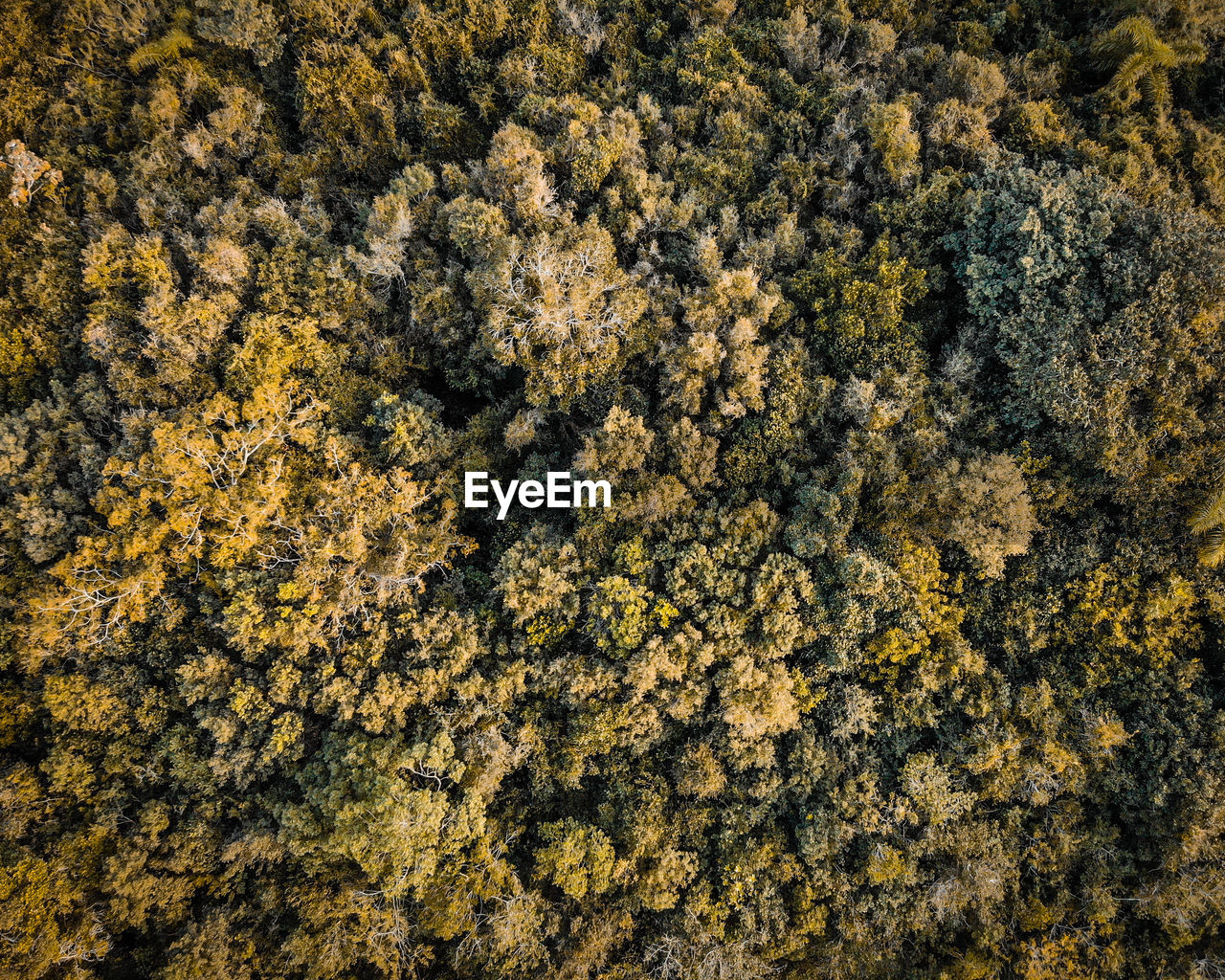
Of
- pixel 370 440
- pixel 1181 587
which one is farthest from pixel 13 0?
pixel 1181 587

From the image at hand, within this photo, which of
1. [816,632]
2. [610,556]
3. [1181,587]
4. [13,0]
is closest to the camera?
[1181,587]

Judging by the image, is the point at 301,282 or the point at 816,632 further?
the point at 301,282

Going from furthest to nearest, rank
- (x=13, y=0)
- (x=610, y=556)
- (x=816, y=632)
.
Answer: (x=13, y=0) → (x=610, y=556) → (x=816, y=632)

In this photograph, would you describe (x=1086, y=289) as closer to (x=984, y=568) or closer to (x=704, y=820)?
(x=984, y=568)

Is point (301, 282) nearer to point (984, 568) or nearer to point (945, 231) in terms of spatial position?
point (945, 231)

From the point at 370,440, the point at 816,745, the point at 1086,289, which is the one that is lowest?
the point at 816,745

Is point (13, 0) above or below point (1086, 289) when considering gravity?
above
